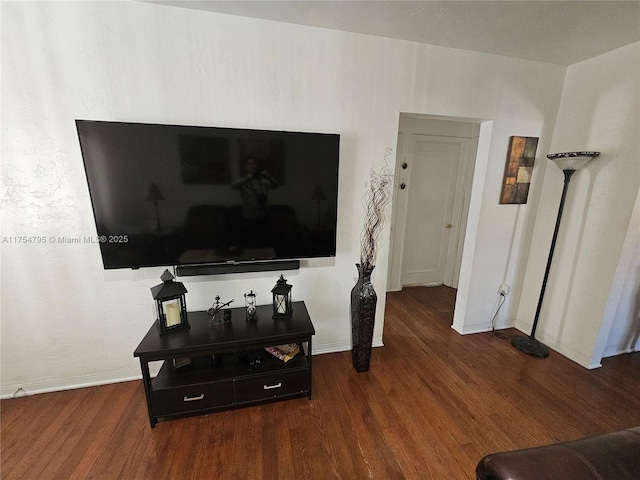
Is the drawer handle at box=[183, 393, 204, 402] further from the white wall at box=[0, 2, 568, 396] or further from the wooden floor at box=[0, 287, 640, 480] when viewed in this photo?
the white wall at box=[0, 2, 568, 396]

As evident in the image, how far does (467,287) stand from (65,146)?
3.31 meters

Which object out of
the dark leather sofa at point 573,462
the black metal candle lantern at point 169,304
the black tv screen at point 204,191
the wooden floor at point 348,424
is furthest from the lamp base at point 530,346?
the black metal candle lantern at point 169,304

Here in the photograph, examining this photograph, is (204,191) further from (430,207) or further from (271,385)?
(430,207)

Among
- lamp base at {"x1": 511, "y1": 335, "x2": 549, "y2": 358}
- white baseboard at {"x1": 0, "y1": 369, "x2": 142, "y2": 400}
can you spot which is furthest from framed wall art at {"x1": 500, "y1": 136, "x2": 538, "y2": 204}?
white baseboard at {"x1": 0, "y1": 369, "x2": 142, "y2": 400}

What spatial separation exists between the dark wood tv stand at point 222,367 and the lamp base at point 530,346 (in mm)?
2028

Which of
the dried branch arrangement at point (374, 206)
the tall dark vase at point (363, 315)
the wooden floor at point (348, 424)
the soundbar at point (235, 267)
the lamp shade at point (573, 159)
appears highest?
the lamp shade at point (573, 159)

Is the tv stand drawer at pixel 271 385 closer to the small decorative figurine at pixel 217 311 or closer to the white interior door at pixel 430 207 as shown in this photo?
the small decorative figurine at pixel 217 311

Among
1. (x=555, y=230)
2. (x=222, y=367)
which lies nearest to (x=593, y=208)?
(x=555, y=230)

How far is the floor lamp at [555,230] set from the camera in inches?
79.6

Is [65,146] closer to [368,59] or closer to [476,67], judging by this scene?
[368,59]

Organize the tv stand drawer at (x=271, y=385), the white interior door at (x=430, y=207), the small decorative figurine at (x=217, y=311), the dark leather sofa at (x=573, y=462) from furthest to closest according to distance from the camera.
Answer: the white interior door at (x=430, y=207), the small decorative figurine at (x=217, y=311), the tv stand drawer at (x=271, y=385), the dark leather sofa at (x=573, y=462)

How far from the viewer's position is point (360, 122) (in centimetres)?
199

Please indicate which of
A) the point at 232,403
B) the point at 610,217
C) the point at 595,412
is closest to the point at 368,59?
the point at 610,217

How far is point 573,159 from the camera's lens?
80.4 inches
